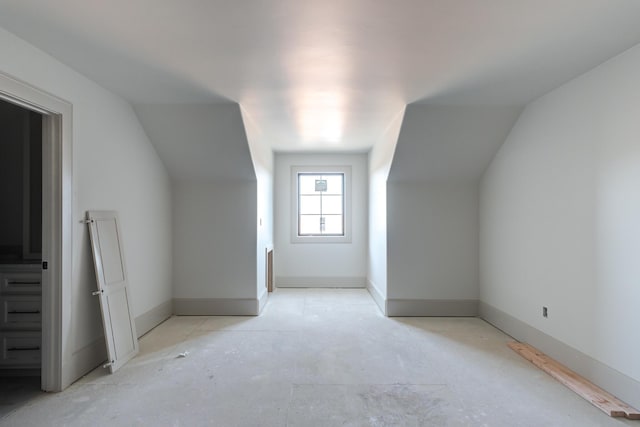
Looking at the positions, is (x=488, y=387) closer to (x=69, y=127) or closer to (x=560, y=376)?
(x=560, y=376)

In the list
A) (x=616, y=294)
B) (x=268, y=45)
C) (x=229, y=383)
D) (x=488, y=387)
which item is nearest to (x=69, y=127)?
(x=268, y=45)

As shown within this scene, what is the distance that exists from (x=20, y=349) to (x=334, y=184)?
4.96 meters

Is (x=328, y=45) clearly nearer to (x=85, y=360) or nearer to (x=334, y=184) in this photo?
(x=85, y=360)

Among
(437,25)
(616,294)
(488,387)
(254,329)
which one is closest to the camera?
(437,25)

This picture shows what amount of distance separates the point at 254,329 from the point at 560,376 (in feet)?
9.85

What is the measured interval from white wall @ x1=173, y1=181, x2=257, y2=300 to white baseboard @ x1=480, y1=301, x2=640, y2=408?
10.3ft

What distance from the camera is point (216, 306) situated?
4.66 metres

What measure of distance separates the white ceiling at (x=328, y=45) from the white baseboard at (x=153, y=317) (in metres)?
2.38

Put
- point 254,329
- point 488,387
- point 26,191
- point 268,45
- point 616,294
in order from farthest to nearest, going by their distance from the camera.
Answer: point 254,329, point 26,191, point 488,387, point 616,294, point 268,45

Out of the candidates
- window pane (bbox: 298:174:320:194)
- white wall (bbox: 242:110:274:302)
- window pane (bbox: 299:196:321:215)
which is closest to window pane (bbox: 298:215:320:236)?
window pane (bbox: 299:196:321:215)

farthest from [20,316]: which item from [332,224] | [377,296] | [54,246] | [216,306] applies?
[332,224]

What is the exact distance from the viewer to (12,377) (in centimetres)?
281

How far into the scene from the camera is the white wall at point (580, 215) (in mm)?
2469

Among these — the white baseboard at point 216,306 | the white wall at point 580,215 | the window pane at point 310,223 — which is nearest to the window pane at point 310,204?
the window pane at point 310,223
